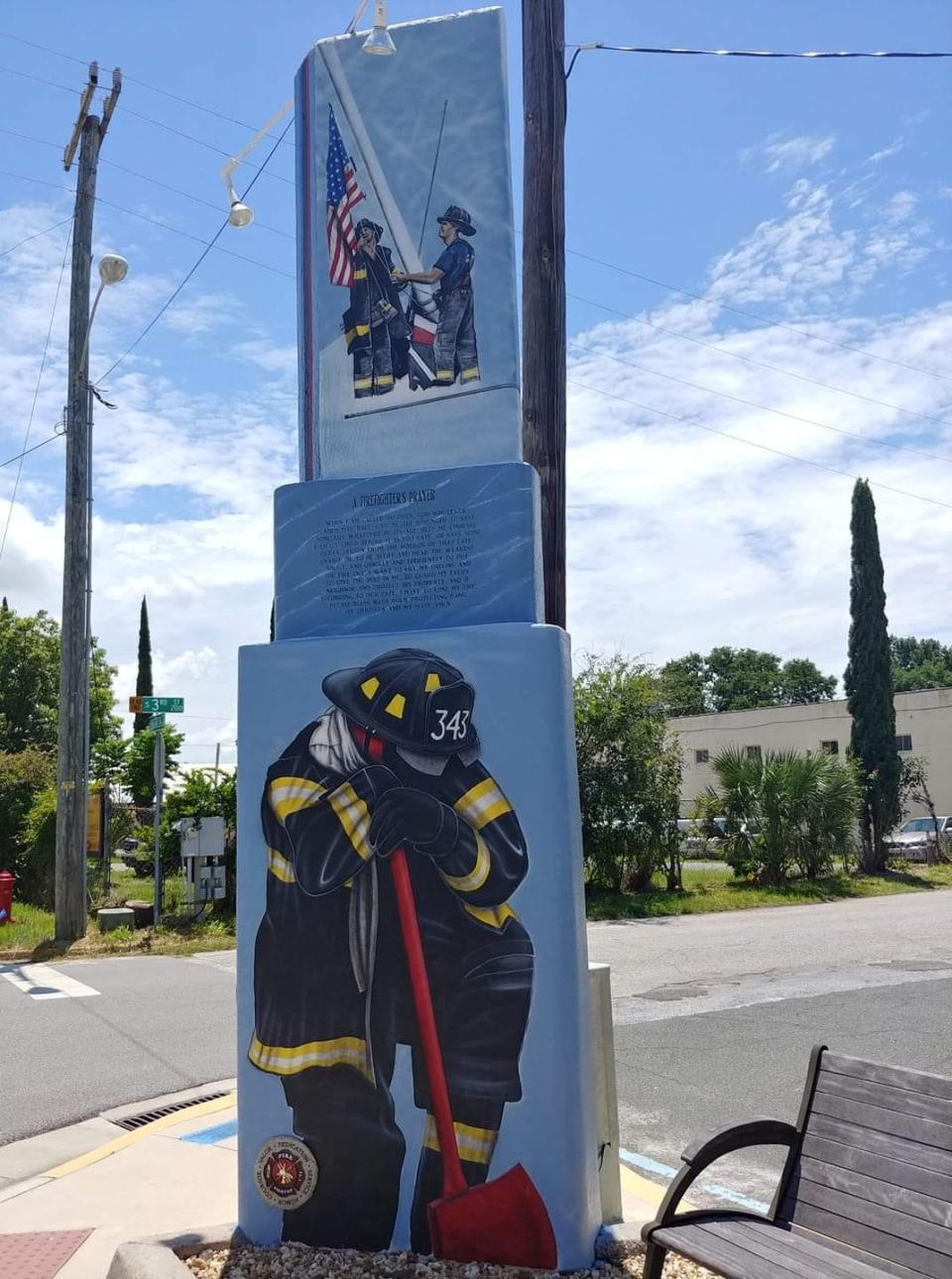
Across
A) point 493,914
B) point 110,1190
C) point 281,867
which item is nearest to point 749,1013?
point 110,1190

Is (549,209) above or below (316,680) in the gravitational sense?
above

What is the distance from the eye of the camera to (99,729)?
4628 centimetres

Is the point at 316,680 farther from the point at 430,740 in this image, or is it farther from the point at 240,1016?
the point at 240,1016

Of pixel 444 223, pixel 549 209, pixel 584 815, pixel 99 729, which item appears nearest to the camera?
pixel 444 223

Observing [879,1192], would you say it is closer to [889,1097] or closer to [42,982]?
[889,1097]

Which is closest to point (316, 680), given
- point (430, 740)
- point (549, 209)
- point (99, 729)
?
point (430, 740)

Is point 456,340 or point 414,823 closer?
point 414,823

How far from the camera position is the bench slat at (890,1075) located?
139 inches

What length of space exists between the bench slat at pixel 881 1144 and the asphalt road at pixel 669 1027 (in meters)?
2.08

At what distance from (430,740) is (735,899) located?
17845 mm

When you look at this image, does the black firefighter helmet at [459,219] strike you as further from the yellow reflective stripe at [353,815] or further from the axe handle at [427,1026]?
the axe handle at [427,1026]

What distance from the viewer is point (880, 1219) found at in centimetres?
349

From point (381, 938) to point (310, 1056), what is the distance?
20.7 inches

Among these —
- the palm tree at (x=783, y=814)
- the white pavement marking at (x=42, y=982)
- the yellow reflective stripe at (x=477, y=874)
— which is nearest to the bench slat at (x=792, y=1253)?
the yellow reflective stripe at (x=477, y=874)
